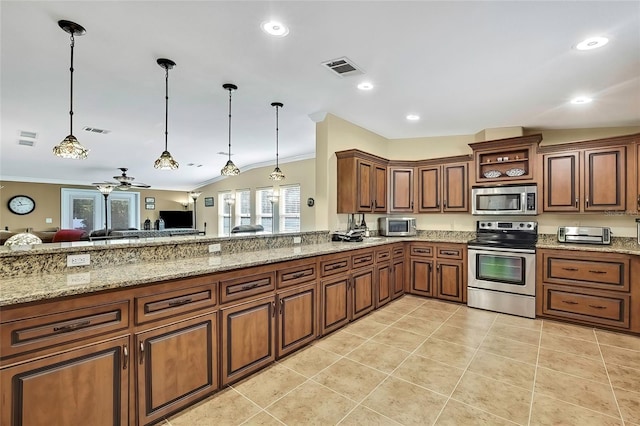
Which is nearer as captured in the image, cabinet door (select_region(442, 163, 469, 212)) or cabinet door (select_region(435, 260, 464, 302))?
cabinet door (select_region(435, 260, 464, 302))

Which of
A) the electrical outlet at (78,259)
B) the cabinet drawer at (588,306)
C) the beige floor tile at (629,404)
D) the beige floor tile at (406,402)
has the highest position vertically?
the electrical outlet at (78,259)

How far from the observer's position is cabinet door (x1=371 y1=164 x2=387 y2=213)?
4.58 m

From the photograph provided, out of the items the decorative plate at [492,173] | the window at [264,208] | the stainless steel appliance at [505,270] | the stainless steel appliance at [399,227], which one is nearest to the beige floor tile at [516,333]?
the stainless steel appliance at [505,270]

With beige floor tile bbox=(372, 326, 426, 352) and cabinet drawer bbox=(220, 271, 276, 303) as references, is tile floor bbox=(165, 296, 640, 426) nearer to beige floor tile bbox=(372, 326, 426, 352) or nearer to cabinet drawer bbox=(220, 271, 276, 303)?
beige floor tile bbox=(372, 326, 426, 352)

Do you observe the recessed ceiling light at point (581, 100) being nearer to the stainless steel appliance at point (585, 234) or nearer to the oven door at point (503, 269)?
the stainless steel appliance at point (585, 234)

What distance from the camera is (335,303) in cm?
324

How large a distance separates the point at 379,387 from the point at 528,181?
346 cm

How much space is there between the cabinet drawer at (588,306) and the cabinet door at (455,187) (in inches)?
61.0

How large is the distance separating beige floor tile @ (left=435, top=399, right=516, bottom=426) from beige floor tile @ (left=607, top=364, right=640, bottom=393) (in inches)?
46.6

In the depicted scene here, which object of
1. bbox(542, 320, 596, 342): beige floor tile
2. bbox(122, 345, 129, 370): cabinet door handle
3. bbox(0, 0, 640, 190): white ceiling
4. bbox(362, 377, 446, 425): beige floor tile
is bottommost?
bbox(362, 377, 446, 425): beige floor tile

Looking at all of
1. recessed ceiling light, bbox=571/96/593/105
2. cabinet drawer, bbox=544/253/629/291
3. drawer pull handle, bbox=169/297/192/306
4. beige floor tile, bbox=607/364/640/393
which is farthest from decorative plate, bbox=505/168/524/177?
drawer pull handle, bbox=169/297/192/306

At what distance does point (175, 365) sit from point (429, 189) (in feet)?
14.0

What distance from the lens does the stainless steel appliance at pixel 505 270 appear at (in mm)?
3773

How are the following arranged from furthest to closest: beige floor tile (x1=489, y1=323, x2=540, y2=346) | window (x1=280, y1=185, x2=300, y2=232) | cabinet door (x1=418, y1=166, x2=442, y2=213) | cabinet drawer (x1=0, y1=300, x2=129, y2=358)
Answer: window (x1=280, y1=185, x2=300, y2=232), cabinet door (x1=418, y1=166, x2=442, y2=213), beige floor tile (x1=489, y1=323, x2=540, y2=346), cabinet drawer (x1=0, y1=300, x2=129, y2=358)
